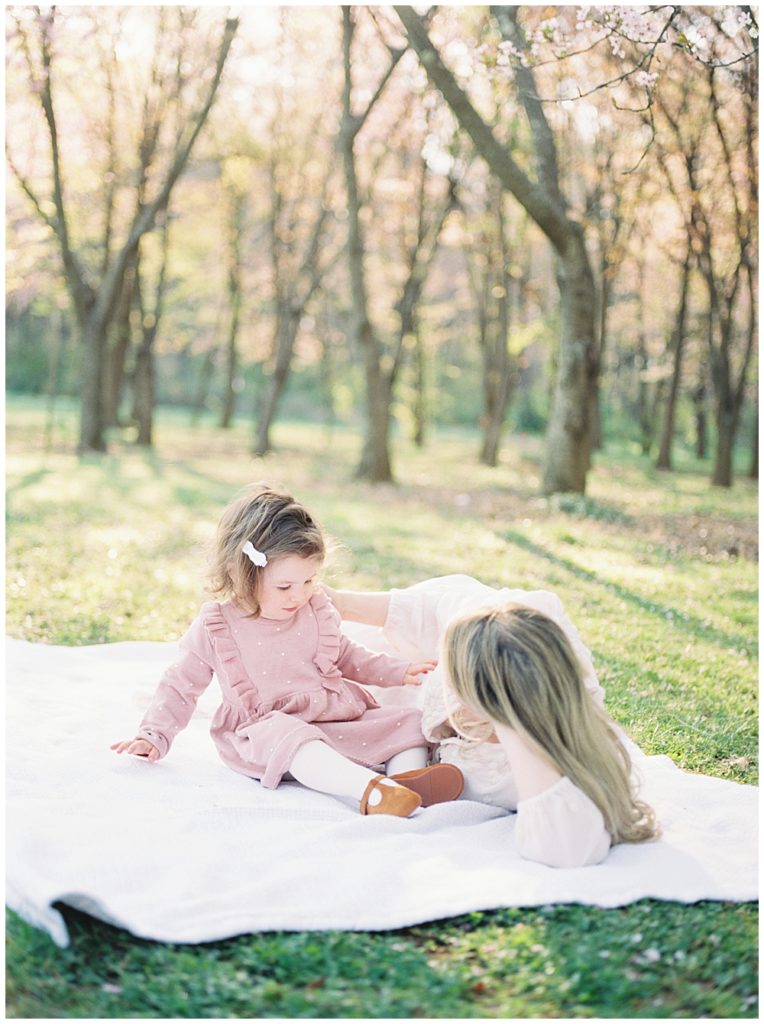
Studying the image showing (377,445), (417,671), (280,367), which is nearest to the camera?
(417,671)

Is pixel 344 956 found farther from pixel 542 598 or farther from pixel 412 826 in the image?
pixel 542 598

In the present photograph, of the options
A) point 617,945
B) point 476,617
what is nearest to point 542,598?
point 476,617

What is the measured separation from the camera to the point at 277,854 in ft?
8.85

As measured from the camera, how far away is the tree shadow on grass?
575cm

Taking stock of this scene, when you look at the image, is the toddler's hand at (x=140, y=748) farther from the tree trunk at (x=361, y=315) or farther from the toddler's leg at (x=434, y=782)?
the tree trunk at (x=361, y=315)

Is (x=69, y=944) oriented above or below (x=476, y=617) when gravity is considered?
below

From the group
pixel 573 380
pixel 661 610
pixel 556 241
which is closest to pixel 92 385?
pixel 573 380

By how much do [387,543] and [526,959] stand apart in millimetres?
6102

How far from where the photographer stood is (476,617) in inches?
111

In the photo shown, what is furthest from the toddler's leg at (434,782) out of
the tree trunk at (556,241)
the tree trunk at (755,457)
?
the tree trunk at (755,457)

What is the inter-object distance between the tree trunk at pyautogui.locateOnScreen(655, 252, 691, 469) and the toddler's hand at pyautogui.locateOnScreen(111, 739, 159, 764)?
13.4 m

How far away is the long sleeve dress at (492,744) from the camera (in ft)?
8.80

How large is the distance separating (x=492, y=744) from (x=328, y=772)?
492mm

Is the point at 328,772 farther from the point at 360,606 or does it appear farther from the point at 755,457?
the point at 755,457
